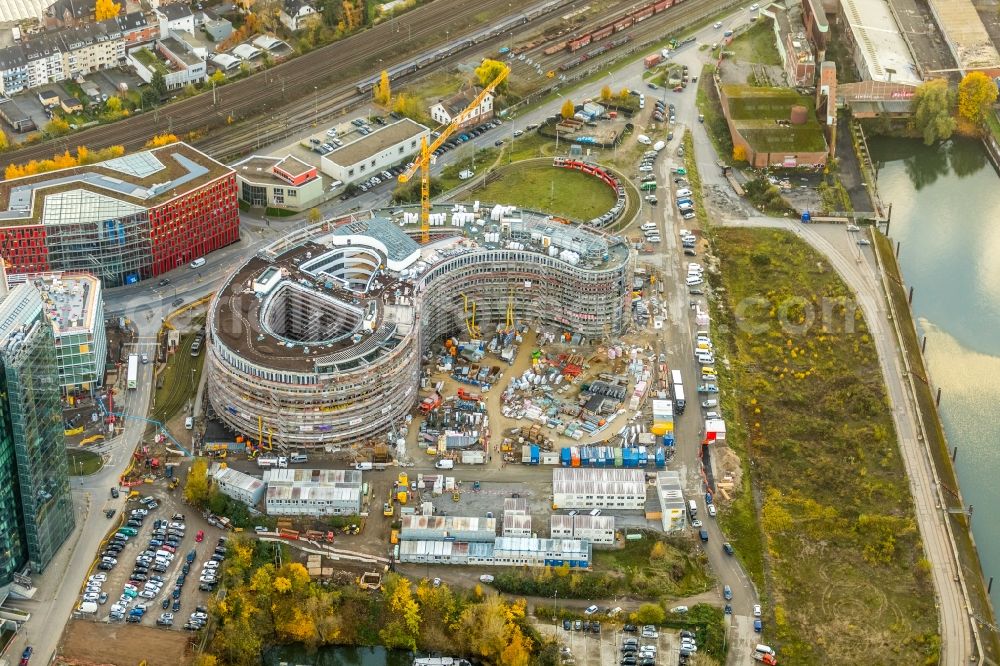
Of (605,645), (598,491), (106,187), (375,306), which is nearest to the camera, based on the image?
(605,645)

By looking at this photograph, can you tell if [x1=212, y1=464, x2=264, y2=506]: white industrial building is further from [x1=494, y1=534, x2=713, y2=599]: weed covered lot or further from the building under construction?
[x1=494, y1=534, x2=713, y2=599]: weed covered lot

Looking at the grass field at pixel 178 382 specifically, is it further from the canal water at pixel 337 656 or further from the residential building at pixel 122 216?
the canal water at pixel 337 656

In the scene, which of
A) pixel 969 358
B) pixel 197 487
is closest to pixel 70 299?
pixel 197 487

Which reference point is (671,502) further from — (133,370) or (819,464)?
(133,370)

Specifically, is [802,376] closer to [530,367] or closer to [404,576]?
[530,367]

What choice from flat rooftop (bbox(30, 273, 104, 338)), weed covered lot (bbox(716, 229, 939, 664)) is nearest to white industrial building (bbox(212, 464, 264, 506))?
flat rooftop (bbox(30, 273, 104, 338))

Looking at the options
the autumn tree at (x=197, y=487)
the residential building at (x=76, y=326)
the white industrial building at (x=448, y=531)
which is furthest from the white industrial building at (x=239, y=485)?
the residential building at (x=76, y=326)
